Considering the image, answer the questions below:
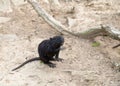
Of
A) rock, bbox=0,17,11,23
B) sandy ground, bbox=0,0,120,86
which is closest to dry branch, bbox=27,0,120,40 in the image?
sandy ground, bbox=0,0,120,86

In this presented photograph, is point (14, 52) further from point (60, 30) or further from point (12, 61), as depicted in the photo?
point (60, 30)

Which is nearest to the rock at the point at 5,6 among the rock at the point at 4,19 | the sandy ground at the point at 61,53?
the sandy ground at the point at 61,53

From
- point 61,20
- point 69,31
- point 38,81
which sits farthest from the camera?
point 61,20

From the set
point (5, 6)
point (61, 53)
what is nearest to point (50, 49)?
point (61, 53)

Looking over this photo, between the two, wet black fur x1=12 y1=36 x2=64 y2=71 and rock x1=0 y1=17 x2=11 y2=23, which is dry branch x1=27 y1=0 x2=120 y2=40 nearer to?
rock x1=0 y1=17 x2=11 y2=23

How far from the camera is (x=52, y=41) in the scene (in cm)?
516

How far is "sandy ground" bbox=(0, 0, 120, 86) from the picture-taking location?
4.98 metres

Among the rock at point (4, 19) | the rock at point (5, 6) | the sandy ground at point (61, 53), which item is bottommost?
the sandy ground at point (61, 53)

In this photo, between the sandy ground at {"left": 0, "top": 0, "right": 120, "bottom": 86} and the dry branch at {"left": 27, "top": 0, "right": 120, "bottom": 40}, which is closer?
the sandy ground at {"left": 0, "top": 0, "right": 120, "bottom": 86}

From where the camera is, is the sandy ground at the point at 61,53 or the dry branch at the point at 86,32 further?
the dry branch at the point at 86,32

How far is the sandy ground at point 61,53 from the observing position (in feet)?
16.3

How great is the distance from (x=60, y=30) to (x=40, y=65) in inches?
46.7

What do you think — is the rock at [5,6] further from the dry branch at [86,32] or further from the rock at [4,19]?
the dry branch at [86,32]

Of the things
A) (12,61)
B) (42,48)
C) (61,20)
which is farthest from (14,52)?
(61,20)
